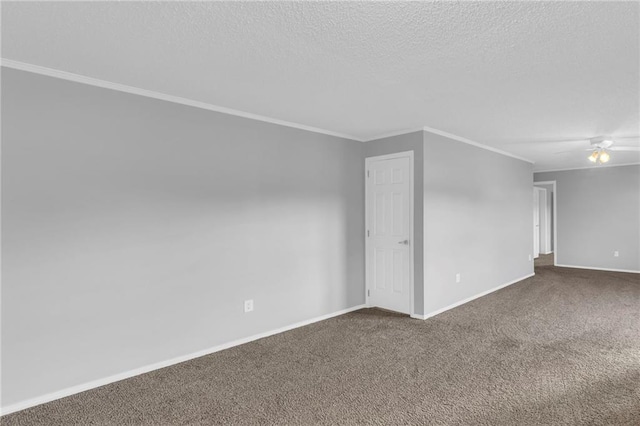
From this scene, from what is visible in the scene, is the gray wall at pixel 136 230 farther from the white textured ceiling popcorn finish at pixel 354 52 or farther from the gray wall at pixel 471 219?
the gray wall at pixel 471 219

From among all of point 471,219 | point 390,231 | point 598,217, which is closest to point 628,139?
point 471,219

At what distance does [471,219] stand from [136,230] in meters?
4.33

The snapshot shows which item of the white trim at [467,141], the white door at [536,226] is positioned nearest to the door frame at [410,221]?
the white trim at [467,141]

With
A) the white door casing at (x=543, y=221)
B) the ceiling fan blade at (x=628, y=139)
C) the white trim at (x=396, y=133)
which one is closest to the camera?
the white trim at (x=396, y=133)

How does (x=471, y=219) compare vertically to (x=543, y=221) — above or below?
above

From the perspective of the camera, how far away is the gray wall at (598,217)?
7.28 metres

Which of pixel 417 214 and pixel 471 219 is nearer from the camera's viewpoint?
pixel 417 214

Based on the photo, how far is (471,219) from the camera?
5188mm

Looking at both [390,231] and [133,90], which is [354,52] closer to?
[133,90]

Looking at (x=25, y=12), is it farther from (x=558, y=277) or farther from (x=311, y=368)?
(x=558, y=277)

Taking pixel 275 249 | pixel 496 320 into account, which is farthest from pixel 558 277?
pixel 275 249

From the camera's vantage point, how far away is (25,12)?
1837 millimetres

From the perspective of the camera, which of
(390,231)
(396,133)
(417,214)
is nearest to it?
(417,214)

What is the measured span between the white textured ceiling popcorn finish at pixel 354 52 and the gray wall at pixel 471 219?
3.76 feet
